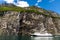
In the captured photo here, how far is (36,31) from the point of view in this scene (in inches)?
7475

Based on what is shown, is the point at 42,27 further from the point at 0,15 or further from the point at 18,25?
the point at 0,15

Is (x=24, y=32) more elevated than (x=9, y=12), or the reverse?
(x=9, y=12)

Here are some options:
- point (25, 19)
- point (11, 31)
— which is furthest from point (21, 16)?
point (11, 31)

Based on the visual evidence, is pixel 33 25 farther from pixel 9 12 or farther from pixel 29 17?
pixel 9 12

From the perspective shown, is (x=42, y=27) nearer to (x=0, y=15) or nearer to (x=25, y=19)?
(x=25, y=19)

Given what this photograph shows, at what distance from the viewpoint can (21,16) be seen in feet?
638

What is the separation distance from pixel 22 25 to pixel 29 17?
35.8ft

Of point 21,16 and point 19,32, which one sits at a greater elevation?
point 21,16

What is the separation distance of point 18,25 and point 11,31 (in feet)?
28.6

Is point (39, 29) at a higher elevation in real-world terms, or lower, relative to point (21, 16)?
lower

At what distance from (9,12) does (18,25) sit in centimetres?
1502

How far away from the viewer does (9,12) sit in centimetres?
19450

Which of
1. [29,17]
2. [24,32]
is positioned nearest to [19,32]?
[24,32]

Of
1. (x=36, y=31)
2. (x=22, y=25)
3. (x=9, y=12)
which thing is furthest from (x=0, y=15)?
(x=36, y=31)
